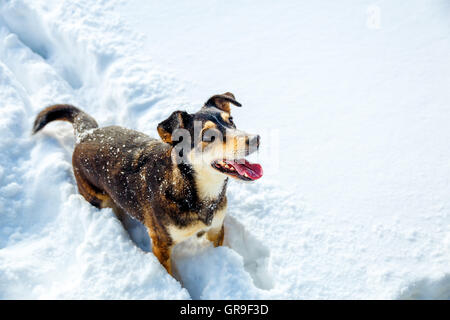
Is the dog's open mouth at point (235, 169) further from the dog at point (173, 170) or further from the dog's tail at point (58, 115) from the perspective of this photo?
the dog's tail at point (58, 115)

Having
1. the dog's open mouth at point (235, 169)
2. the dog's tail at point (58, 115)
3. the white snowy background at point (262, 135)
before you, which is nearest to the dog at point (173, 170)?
the dog's open mouth at point (235, 169)

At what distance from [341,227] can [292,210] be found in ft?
1.58

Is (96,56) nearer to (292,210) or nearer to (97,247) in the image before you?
(97,247)

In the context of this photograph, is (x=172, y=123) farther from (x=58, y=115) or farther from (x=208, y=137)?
(x=58, y=115)

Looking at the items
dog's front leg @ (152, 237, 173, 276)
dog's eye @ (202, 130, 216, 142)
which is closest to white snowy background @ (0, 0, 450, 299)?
dog's front leg @ (152, 237, 173, 276)

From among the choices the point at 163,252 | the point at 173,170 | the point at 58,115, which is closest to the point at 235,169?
the point at 173,170

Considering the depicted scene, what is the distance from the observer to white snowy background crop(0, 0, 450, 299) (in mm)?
2801

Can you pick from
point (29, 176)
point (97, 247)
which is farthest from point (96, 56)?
point (97, 247)

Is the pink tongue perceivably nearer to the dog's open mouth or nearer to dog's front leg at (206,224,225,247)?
the dog's open mouth

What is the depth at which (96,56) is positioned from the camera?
17.2 ft

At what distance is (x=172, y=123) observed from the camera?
2.45 meters

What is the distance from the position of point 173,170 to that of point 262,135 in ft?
5.98

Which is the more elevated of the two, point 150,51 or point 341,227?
point 150,51

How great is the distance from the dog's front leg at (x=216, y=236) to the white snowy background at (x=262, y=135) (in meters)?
0.09
